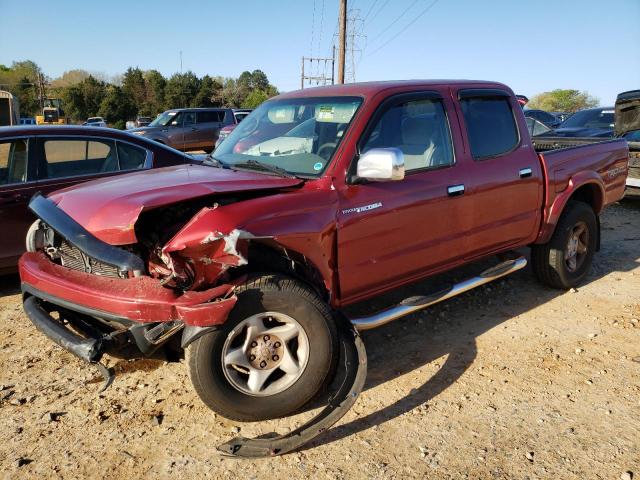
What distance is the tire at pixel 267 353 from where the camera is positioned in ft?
8.82

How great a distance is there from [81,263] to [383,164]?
75.1 inches

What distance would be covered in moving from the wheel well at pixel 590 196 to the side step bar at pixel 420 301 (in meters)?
1.23

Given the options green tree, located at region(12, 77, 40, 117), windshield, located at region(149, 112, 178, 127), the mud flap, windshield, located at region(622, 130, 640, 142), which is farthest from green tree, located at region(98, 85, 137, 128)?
the mud flap

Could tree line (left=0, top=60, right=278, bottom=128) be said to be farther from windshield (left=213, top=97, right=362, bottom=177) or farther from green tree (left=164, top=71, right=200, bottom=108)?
windshield (left=213, top=97, right=362, bottom=177)

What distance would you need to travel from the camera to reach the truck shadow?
317cm

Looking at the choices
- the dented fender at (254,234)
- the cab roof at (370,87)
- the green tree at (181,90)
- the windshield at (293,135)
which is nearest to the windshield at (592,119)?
the cab roof at (370,87)

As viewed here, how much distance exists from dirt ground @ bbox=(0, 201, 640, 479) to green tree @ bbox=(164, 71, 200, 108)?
52446 mm

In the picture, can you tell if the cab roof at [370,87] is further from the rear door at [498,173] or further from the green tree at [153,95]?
the green tree at [153,95]

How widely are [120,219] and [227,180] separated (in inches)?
26.7

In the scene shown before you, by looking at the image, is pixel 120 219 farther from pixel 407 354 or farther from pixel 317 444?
pixel 407 354

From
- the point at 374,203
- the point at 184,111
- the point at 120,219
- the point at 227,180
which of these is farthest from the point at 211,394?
the point at 184,111

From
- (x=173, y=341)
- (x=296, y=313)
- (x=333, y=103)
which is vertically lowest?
(x=173, y=341)

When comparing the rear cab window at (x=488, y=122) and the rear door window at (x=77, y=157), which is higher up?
the rear cab window at (x=488, y=122)

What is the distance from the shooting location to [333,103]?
3643mm
